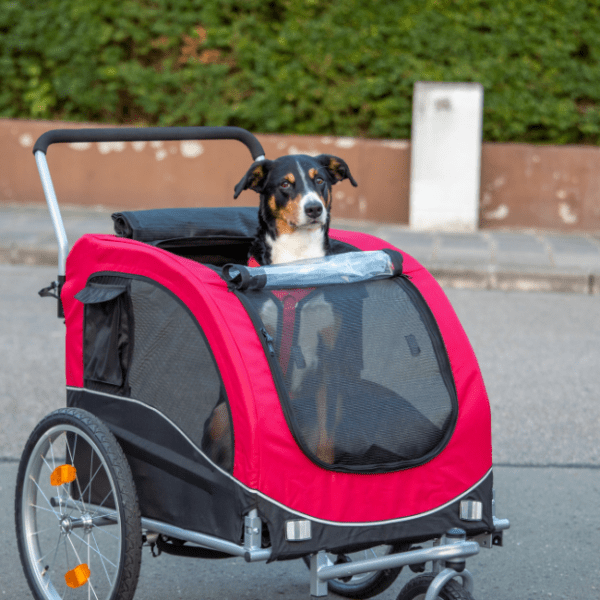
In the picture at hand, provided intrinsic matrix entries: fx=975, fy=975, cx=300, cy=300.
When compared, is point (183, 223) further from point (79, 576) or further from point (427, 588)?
point (427, 588)

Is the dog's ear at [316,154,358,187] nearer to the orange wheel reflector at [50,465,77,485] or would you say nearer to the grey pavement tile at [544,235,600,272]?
the orange wheel reflector at [50,465,77,485]

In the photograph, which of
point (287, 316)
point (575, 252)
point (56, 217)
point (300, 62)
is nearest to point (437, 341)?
point (287, 316)

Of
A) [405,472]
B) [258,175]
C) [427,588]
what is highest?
[258,175]

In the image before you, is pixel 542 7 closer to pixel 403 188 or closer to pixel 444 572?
pixel 403 188

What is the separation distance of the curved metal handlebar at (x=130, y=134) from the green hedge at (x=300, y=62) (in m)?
7.20

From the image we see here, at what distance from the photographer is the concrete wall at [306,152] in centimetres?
1023

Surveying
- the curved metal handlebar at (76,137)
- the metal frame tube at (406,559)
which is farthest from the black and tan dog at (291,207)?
the metal frame tube at (406,559)

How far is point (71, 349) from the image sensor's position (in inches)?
118

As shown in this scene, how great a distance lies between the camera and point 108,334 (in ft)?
9.32

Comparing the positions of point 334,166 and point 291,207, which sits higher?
point 334,166

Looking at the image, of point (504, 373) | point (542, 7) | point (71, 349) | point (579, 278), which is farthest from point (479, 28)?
point (71, 349)

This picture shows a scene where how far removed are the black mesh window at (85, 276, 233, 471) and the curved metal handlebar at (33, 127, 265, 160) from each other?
0.68m

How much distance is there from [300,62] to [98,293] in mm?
8289

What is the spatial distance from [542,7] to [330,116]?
8.19 feet
